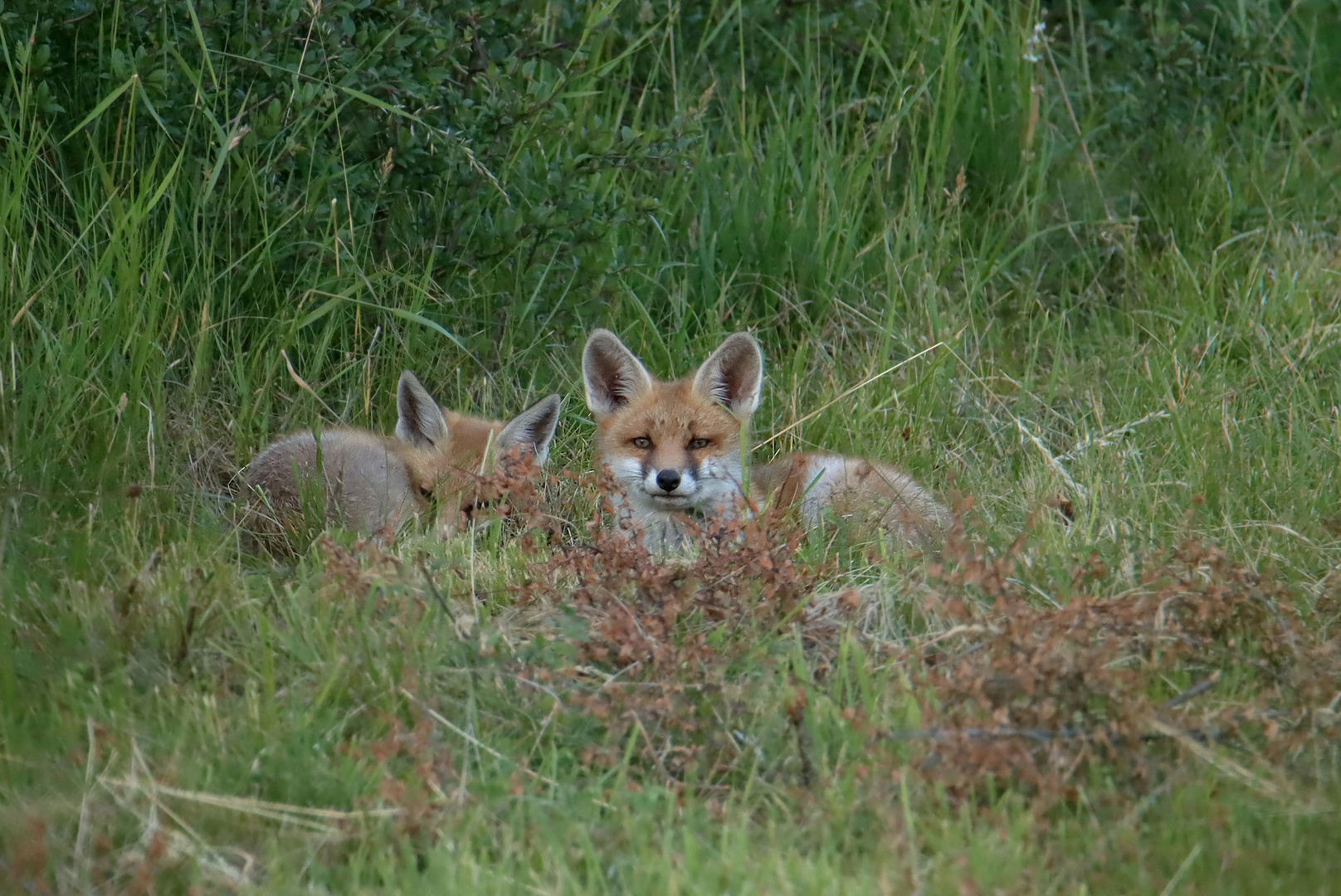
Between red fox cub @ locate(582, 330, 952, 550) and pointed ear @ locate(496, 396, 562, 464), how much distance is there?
21 centimetres

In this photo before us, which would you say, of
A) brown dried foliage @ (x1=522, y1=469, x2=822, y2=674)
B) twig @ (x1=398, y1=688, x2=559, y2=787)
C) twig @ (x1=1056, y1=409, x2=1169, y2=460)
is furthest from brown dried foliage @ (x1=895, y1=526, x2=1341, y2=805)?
twig @ (x1=1056, y1=409, x2=1169, y2=460)

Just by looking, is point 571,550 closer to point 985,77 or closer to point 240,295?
point 240,295

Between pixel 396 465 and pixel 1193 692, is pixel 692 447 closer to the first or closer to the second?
pixel 396 465

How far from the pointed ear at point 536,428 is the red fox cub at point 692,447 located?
21 cm

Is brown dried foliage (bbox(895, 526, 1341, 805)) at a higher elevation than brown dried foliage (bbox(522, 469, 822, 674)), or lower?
higher

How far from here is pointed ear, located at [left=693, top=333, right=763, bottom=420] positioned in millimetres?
5336

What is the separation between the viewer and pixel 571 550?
3.93 m

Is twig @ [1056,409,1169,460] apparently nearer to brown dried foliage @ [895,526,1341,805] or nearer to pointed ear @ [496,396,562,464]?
brown dried foliage @ [895,526,1341,805]

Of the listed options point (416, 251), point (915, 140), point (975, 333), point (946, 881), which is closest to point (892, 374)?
point (975, 333)

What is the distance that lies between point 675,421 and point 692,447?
0.43ft

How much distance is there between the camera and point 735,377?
5492 mm

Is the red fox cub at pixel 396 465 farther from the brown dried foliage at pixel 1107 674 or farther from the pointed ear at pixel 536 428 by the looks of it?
the brown dried foliage at pixel 1107 674

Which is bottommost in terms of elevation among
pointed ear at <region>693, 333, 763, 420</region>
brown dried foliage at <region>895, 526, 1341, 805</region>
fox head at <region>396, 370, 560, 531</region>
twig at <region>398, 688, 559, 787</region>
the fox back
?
fox head at <region>396, 370, 560, 531</region>

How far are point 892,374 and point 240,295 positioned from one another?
254 cm
